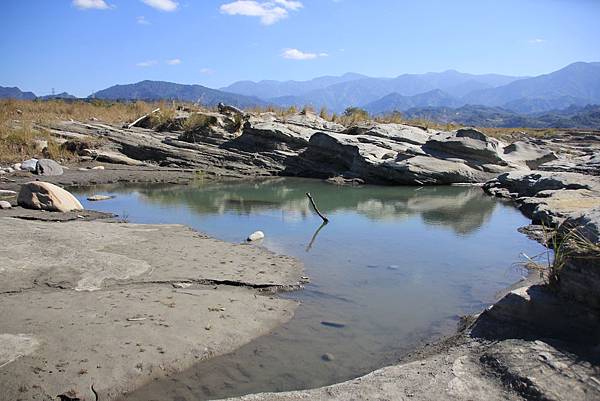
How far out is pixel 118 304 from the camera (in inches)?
246

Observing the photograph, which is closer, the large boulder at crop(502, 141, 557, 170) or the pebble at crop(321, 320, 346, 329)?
the pebble at crop(321, 320, 346, 329)

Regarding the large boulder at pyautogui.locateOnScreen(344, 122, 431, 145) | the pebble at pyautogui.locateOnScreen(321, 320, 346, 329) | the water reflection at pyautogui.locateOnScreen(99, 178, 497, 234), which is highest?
the large boulder at pyautogui.locateOnScreen(344, 122, 431, 145)

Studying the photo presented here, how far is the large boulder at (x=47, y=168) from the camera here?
19.4 m

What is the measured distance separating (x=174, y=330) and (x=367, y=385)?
94.1 inches

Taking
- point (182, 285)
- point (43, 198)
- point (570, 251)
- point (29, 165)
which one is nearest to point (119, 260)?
point (182, 285)

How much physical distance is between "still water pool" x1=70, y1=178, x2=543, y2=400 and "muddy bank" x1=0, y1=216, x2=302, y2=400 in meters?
0.31

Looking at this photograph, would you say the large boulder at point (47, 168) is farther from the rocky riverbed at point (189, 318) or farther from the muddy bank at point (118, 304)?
the muddy bank at point (118, 304)

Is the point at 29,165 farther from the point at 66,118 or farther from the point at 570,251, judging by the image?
the point at 570,251

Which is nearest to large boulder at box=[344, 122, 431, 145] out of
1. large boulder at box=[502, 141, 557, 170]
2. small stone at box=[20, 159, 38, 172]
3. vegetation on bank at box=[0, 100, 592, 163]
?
large boulder at box=[502, 141, 557, 170]

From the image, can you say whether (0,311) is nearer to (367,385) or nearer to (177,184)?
(367,385)

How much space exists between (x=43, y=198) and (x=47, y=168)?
816cm

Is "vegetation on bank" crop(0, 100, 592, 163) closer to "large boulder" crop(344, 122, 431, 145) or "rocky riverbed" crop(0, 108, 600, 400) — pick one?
"large boulder" crop(344, 122, 431, 145)

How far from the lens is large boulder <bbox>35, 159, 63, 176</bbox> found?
19422 mm

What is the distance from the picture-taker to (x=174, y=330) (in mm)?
5711
